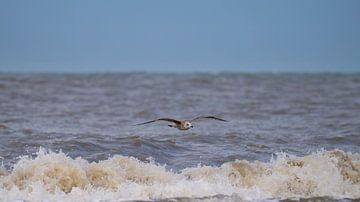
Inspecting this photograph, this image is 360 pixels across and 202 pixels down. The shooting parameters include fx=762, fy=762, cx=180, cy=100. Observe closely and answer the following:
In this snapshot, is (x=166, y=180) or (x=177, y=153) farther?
(x=177, y=153)

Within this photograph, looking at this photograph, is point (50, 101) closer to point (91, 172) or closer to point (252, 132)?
point (252, 132)

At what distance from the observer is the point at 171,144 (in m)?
14.0

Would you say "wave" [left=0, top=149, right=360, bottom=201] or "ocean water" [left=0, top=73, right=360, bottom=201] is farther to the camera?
"ocean water" [left=0, top=73, right=360, bottom=201]

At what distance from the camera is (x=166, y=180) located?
1012 centimetres

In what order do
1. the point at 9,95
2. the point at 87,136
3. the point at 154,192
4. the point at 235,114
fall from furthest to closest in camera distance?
the point at 9,95 → the point at 235,114 → the point at 87,136 → the point at 154,192

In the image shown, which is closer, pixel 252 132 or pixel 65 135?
pixel 65 135

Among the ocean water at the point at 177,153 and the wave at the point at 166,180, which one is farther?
the ocean water at the point at 177,153

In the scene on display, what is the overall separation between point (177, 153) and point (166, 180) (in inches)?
122

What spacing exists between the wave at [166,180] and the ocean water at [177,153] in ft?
0.05

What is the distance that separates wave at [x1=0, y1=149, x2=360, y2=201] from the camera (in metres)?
9.37

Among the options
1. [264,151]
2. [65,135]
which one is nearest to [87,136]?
[65,135]

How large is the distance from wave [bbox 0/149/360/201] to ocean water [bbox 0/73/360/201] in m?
0.01

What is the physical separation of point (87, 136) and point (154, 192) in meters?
5.40

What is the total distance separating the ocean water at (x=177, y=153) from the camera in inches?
379
